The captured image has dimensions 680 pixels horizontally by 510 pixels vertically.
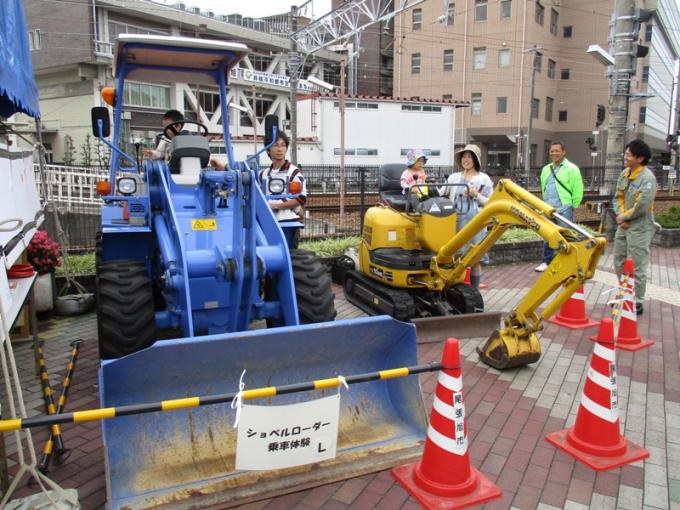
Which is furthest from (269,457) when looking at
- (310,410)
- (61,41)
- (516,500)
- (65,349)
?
(61,41)

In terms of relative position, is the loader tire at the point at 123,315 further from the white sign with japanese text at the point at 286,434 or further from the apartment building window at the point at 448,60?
the apartment building window at the point at 448,60

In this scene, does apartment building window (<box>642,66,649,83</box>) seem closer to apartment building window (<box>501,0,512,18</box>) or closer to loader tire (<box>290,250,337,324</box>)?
apartment building window (<box>501,0,512,18</box>)

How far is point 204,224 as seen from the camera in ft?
15.0

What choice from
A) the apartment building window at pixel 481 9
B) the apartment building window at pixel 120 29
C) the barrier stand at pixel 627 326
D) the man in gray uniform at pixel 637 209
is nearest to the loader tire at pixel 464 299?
the barrier stand at pixel 627 326

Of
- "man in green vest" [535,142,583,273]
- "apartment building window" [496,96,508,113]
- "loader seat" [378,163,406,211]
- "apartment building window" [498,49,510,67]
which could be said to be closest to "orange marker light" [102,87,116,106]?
"loader seat" [378,163,406,211]

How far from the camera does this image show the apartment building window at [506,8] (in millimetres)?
38938

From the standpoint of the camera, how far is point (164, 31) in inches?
1416

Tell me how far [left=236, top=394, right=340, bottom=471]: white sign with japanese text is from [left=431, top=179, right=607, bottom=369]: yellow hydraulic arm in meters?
2.45

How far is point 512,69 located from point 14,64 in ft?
130

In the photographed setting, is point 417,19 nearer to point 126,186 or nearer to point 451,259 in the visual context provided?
point 451,259

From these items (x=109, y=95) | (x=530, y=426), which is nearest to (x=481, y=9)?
(x=109, y=95)

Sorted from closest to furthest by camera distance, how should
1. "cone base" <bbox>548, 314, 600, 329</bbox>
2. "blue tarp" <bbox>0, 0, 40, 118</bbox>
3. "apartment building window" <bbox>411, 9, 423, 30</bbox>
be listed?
"blue tarp" <bbox>0, 0, 40, 118</bbox> < "cone base" <bbox>548, 314, 600, 329</bbox> < "apartment building window" <bbox>411, 9, 423, 30</bbox>

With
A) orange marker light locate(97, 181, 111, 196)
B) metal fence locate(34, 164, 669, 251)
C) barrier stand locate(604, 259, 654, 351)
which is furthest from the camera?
metal fence locate(34, 164, 669, 251)

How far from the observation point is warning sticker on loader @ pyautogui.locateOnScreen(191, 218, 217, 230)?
455 centimetres
